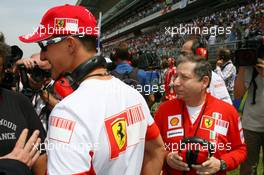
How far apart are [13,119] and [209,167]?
1104 mm

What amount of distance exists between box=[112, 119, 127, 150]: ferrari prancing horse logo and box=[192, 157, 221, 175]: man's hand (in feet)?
2.76

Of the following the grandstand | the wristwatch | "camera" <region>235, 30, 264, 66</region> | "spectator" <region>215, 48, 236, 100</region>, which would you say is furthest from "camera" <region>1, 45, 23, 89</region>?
the grandstand

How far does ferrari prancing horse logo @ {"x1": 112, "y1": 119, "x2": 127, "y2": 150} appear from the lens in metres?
1.28

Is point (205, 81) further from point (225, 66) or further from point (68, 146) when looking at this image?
point (225, 66)

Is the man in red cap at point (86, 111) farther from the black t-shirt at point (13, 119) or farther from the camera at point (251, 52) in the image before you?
the camera at point (251, 52)

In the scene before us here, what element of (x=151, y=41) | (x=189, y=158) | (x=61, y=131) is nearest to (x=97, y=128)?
(x=61, y=131)

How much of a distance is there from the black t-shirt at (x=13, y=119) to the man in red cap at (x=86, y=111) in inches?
16.5

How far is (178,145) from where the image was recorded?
2178mm

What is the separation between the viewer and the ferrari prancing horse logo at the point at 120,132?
4.18ft

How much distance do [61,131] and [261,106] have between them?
2.39m

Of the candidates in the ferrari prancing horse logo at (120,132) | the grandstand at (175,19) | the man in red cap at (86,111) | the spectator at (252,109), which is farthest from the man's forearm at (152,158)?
the grandstand at (175,19)

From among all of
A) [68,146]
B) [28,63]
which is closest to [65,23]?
[68,146]

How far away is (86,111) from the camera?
3.89ft

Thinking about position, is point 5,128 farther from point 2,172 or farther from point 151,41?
point 151,41
